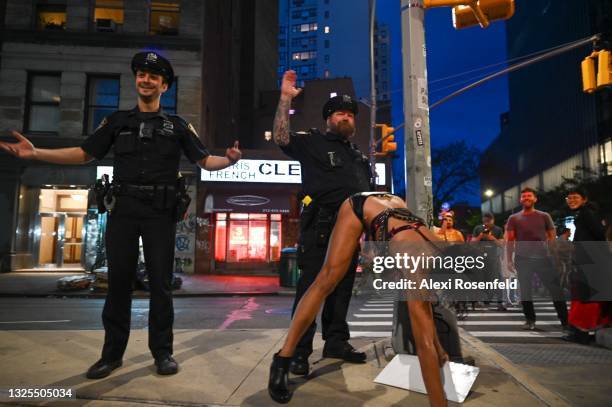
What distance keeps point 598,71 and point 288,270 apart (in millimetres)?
9920

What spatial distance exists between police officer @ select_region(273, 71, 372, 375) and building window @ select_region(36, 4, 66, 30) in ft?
63.7

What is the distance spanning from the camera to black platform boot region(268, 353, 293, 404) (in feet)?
9.02

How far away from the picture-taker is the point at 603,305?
17.9 feet

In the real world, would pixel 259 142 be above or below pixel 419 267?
above

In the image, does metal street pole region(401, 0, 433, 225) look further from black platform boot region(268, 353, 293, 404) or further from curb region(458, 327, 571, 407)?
black platform boot region(268, 353, 293, 404)

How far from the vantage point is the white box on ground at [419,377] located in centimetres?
289

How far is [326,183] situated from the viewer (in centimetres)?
362

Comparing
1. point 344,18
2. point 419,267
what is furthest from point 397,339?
point 344,18

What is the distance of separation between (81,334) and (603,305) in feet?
20.3

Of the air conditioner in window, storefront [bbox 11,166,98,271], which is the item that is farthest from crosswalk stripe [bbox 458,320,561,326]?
the air conditioner in window

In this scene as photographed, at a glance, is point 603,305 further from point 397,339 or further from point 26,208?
point 26,208

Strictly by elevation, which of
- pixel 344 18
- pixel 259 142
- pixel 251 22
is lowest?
pixel 259 142

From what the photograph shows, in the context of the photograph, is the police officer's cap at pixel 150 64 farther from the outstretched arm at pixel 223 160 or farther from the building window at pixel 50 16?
the building window at pixel 50 16

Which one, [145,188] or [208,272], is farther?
[208,272]
